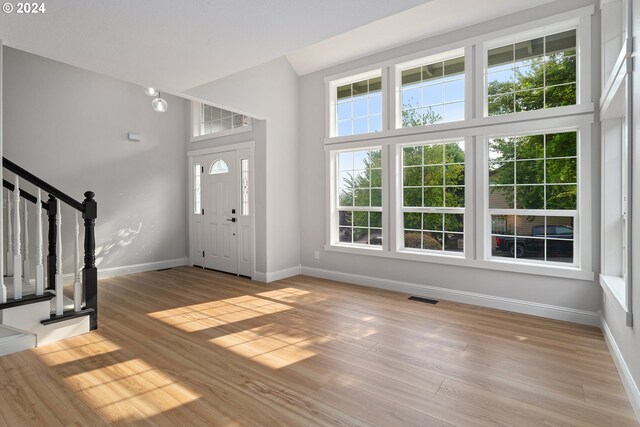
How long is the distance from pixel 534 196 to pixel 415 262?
1589mm

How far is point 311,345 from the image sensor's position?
2965 mm

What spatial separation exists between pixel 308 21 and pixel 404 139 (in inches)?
97.4

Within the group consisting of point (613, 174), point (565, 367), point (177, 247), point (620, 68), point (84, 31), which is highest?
point (84, 31)

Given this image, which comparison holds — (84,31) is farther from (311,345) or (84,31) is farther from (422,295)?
(422,295)

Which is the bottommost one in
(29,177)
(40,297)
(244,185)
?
(40,297)

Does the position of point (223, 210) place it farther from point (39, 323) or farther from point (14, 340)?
point (14, 340)

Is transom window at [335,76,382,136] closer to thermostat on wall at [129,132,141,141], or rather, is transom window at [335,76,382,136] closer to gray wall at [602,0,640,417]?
gray wall at [602,0,640,417]

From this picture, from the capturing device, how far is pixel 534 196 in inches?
148

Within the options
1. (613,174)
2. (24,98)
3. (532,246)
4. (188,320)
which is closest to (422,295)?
(532,246)

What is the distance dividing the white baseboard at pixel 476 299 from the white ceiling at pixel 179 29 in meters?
3.22

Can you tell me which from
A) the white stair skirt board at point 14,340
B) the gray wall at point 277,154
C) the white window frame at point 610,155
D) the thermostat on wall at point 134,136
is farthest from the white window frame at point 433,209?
the thermostat on wall at point 134,136

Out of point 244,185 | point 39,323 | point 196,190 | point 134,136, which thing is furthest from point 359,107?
point 39,323

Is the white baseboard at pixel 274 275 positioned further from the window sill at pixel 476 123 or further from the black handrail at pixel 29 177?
the black handrail at pixel 29 177

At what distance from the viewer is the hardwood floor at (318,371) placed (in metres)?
2.00
